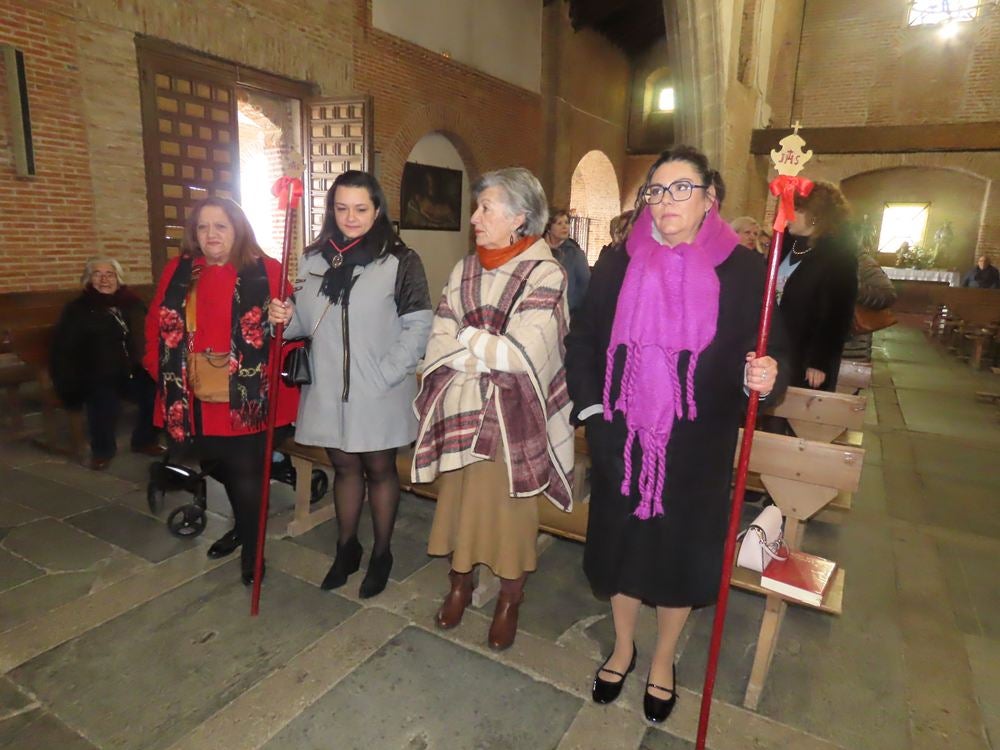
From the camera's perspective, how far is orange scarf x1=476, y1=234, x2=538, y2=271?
81.3 inches

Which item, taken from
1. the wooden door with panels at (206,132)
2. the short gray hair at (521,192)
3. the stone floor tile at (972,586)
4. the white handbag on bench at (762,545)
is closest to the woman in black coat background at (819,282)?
the stone floor tile at (972,586)

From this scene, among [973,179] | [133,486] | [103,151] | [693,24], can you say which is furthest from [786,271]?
Result: [973,179]

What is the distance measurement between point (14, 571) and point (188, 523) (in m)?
0.68

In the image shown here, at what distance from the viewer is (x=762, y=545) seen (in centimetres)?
215

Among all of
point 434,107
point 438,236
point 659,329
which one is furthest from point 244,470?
point 438,236

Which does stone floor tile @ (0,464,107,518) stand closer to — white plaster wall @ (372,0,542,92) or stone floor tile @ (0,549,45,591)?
stone floor tile @ (0,549,45,591)

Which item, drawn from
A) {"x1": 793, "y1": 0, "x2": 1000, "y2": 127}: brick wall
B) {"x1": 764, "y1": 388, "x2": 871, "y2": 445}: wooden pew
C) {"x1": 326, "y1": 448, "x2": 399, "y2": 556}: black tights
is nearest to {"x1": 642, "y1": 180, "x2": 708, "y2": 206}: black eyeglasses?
{"x1": 326, "y1": 448, "x2": 399, "y2": 556}: black tights

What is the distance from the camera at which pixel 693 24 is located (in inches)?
324

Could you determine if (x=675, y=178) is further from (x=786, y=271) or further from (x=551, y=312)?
(x=786, y=271)

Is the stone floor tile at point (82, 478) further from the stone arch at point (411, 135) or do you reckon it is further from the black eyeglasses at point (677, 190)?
the stone arch at point (411, 135)

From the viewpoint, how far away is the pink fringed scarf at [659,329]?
1.67 m

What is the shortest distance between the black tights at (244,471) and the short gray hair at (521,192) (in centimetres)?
134

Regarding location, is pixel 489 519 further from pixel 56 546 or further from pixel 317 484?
pixel 56 546

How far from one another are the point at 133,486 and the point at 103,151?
352 centimetres
